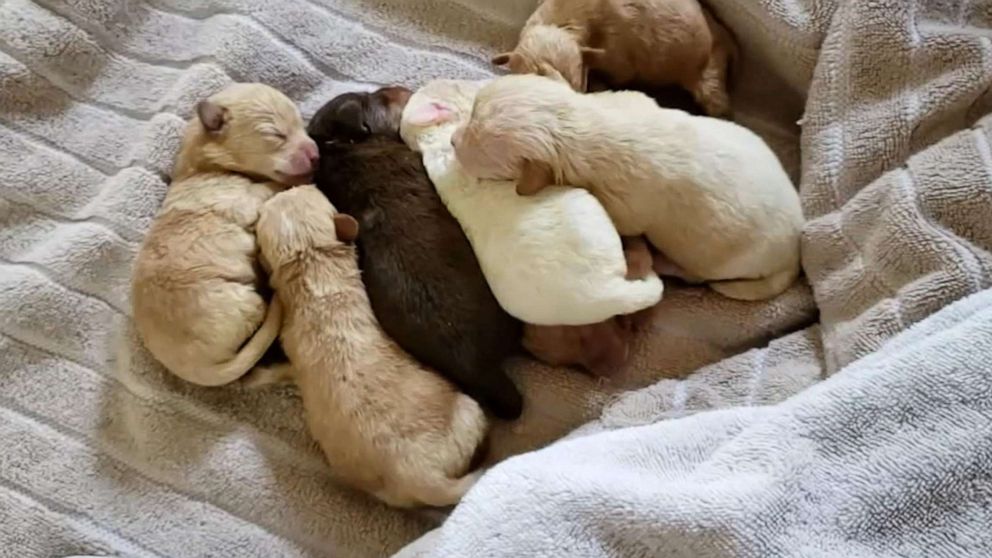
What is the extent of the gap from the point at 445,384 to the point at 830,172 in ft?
1.81

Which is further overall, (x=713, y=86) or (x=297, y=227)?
(x=713, y=86)

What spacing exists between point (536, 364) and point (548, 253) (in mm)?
177

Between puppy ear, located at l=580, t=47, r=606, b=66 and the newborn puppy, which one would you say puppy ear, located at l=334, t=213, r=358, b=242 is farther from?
puppy ear, located at l=580, t=47, r=606, b=66

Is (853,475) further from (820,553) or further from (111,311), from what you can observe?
(111,311)

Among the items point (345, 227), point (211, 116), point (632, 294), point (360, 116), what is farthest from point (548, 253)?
point (211, 116)

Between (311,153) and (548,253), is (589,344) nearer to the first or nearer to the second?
(548,253)

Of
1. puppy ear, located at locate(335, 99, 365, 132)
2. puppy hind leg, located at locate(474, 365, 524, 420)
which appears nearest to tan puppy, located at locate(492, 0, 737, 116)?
puppy ear, located at locate(335, 99, 365, 132)

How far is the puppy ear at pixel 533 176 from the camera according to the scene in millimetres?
1521

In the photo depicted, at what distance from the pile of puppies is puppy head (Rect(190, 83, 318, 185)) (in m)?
0.03

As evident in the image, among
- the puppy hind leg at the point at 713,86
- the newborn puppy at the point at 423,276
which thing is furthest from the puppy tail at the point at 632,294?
the puppy hind leg at the point at 713,86

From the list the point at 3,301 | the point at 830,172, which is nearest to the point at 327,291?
the point at 3,301

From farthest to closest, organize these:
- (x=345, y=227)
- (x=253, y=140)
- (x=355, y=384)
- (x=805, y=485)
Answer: (x=253, y=140), (x=345, y=227), (x=355, y=384), (x=805, y=485)

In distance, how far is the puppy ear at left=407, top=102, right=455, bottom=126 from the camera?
1650 millimetres

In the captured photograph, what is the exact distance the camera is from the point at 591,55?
1.72 meters
